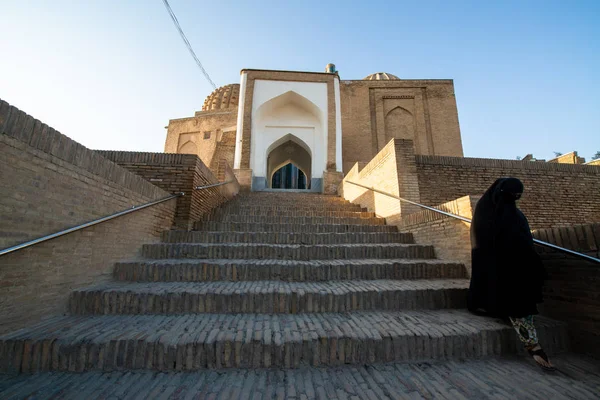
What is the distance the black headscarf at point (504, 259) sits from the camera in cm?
196

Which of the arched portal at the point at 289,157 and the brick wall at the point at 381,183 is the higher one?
the arched portal at the point at 289,157

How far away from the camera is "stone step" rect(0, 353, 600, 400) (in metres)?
1.45

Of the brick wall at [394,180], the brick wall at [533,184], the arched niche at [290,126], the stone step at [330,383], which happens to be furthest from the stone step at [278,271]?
the arched niche at [290,126]

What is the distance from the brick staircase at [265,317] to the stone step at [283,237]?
0.49 m

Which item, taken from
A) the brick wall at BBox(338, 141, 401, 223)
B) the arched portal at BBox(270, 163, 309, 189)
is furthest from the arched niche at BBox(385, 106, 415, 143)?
the brick wall at BBox(338, 141, 401, 223)

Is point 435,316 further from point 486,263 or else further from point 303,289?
point 303,289

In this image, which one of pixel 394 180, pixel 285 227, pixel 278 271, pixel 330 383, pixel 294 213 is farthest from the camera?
pixel 294 213

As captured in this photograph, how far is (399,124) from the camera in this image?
15703 millimetres

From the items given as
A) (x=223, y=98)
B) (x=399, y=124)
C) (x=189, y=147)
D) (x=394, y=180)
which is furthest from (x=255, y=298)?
(x=223, y=98)

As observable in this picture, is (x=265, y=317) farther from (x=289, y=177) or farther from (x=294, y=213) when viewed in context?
(x=289, y=177)

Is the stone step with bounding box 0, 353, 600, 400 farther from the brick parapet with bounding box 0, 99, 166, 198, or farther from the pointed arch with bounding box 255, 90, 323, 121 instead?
the pointed arch with bounding box 255, 90, 323, 121

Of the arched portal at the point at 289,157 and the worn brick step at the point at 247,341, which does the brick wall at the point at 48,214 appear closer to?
the worn brick step at the point at 247,341

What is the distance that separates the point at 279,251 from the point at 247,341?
5.58 feet

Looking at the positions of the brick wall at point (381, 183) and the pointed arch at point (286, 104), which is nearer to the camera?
the brick wall at point (381, 183)
